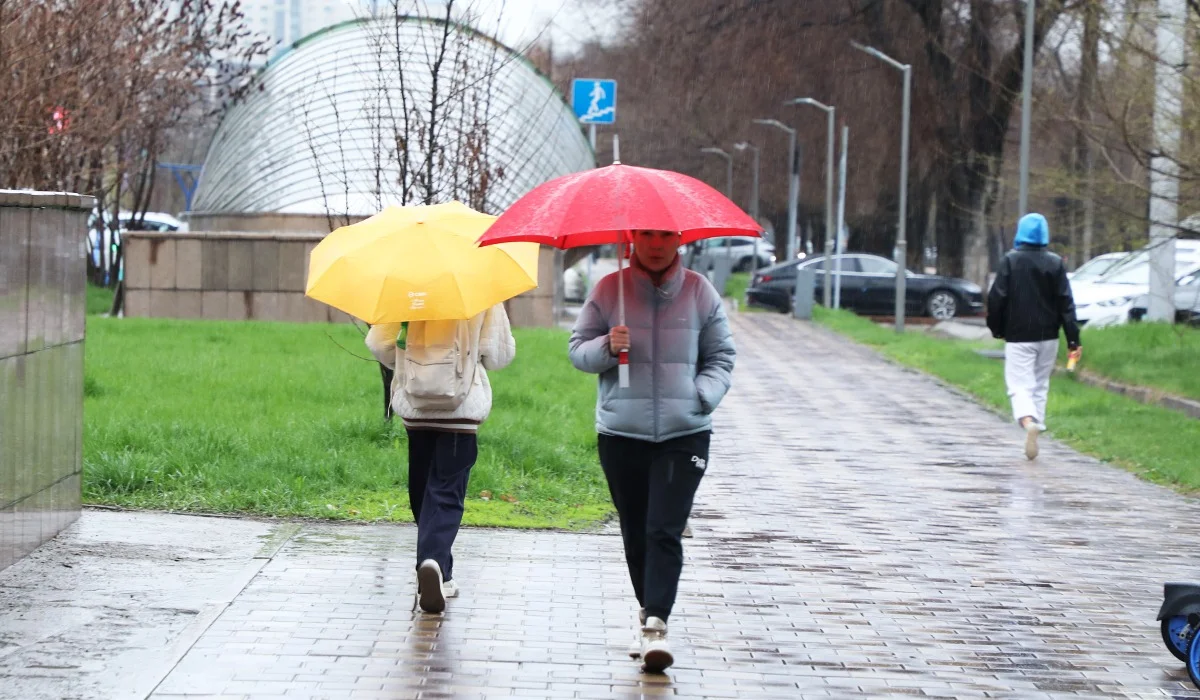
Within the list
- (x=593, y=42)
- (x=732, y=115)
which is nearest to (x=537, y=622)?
(x=732, y=115)

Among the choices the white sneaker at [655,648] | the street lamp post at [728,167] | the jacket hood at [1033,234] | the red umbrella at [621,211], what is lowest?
the white sneaker at [655,648]

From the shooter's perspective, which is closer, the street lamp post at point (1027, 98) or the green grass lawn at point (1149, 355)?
the green grass lawn at point (1149, 355)

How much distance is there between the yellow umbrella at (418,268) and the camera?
640cm

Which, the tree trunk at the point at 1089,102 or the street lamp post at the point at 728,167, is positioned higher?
the street lamp post at the point at 728,167

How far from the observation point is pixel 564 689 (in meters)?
5.49

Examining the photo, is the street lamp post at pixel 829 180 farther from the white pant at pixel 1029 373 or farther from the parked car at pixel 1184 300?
the white pant at pixel 1029 373

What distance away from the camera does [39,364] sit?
291 inches

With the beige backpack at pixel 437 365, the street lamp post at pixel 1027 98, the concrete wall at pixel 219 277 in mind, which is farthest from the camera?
the concrete wall at pixel 219 277

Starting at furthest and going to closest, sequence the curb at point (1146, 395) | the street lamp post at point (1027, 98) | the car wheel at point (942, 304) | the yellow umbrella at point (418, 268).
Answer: the car wheel at point (942, 304)
the street lamp post at point (1027, 98)
the curb at point (1146, 395)
the yellow umbrella at point (418, 268)

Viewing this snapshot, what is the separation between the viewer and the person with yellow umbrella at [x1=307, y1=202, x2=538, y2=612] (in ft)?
21.1

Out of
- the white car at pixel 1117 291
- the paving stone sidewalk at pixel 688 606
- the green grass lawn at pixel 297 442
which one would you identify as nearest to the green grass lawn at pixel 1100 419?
the paving stone sidewalk at pixel 688 606

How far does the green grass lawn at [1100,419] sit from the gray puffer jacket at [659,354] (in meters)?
5.96

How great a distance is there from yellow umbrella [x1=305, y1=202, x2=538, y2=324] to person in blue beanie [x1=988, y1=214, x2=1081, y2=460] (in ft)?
20.6

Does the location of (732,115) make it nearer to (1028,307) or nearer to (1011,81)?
(1011,81)
